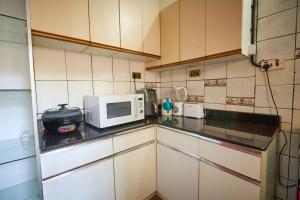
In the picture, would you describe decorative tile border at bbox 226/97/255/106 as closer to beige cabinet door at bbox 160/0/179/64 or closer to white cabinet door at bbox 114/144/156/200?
beige cabinet door at bbox 160/0/179/64

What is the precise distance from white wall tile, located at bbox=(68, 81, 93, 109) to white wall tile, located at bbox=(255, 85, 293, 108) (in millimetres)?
1571

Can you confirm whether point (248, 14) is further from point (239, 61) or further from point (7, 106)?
point (7, 106)

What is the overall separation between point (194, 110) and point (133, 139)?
0.71 meters

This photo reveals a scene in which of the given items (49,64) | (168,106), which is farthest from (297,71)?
(49,64)

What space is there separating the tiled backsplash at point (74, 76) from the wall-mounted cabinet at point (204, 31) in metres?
0.52

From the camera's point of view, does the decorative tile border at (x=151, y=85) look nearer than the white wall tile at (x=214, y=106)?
No

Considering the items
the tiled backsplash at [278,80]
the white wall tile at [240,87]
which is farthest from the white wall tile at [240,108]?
the white wall tile at [240,87]

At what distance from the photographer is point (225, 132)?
1.07 metres

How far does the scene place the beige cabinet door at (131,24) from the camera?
4.59ft

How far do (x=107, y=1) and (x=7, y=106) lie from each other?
1.15 m

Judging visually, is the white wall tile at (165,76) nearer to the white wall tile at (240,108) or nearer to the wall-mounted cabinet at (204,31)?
the wall-mounted cabinet at (204,31)

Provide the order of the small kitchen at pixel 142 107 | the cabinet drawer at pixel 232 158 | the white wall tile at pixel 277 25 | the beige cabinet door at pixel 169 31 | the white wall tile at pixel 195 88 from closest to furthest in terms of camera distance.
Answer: the cabinet drawer at pixel 232 158 → the small kitchen at pixel 142 107 → the white wall tile at pixel 277 25 → the beige cabinet door at pixel 169 31 → the white wall tile at pixel 195 88

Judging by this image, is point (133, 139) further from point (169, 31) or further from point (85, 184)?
point (169, 31)

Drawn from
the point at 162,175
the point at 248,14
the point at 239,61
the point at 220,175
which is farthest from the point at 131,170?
the point at 248,14
